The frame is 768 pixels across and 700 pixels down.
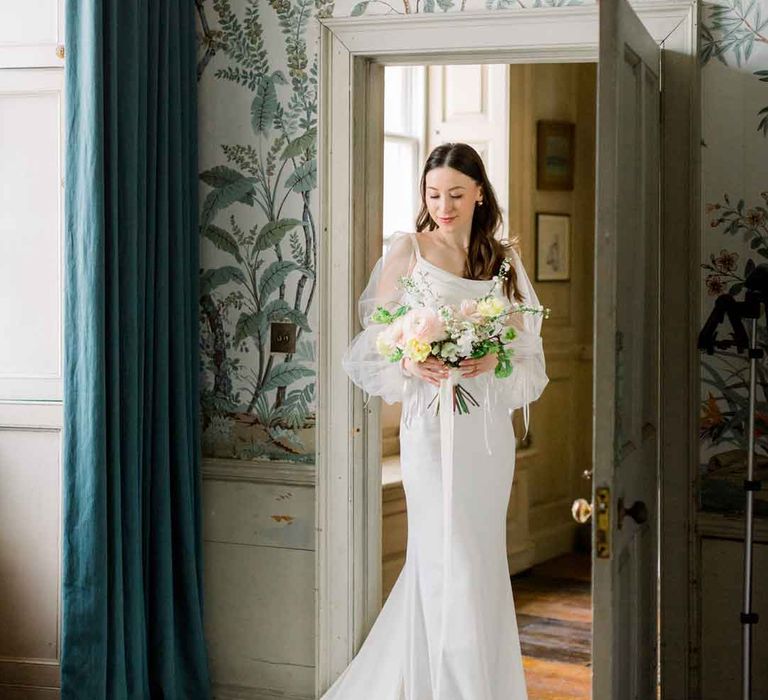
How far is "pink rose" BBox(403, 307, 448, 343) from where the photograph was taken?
3469 mm

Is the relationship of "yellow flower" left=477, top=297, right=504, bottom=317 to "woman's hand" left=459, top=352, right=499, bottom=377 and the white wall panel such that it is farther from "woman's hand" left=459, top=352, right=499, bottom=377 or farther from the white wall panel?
the white wall panel

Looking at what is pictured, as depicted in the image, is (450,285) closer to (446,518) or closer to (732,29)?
(446,518)

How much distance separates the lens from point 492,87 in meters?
5.61

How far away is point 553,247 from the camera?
600 centimetres

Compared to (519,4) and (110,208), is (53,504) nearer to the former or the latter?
(110,208)

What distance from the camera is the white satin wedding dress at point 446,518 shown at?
3.64 m

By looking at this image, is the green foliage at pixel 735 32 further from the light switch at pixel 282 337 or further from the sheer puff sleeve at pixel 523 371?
the light switch at pixel 282 337

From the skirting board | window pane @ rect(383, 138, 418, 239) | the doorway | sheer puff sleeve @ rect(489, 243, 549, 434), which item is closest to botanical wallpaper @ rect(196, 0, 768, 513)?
sheer puff sleeve @ rect(489, 243, 549, 434)

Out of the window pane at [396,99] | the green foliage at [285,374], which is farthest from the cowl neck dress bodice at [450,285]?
the window pane at [396,99]

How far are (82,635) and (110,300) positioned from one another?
99 cm

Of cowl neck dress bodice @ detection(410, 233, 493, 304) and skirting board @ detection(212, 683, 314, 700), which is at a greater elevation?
cowl neck dress bodice @ detection(410, 233, 493, 304)

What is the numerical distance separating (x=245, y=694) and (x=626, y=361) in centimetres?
200

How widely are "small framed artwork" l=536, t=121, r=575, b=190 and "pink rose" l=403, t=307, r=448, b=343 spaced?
102 inches

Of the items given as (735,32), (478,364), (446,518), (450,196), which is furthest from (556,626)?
(735,32)
